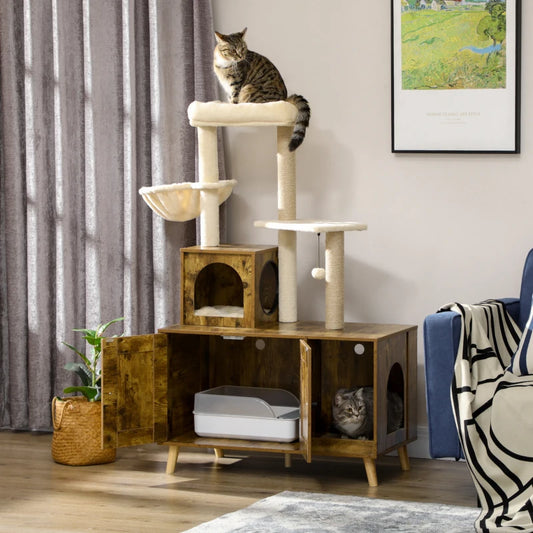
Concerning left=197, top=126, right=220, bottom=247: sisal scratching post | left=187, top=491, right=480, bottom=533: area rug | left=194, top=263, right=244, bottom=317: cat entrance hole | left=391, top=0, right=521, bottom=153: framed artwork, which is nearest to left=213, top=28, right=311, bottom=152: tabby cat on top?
left=197, top=126, right=220, bottom=247: sisal scratching post

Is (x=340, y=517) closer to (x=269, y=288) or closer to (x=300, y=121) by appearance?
(x=269, y=288)

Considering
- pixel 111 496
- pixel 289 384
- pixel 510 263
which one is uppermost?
pixel 510 263

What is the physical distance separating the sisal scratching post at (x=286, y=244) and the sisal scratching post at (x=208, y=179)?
9.2 inches

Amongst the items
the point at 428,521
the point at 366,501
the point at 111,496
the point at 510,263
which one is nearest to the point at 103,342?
the point at 111,496

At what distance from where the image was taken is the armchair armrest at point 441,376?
9.55 feet

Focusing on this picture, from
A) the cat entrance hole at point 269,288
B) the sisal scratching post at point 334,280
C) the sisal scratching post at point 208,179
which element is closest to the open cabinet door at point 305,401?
the sisal scratching post at point 334,280

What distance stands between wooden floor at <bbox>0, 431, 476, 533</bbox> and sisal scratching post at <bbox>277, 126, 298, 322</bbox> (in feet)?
1.88

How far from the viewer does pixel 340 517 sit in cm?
283

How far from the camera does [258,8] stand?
12.3ft

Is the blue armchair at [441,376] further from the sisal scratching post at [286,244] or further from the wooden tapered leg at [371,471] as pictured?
the sisal scratching post at [286,244]

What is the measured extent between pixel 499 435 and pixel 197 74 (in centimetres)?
178

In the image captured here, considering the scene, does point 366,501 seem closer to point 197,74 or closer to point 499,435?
point 499,435

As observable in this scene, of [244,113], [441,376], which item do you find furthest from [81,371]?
[441,376]

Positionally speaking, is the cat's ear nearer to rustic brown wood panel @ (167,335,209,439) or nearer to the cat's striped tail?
rustic brown wood panel @ (167,335,209,439)
